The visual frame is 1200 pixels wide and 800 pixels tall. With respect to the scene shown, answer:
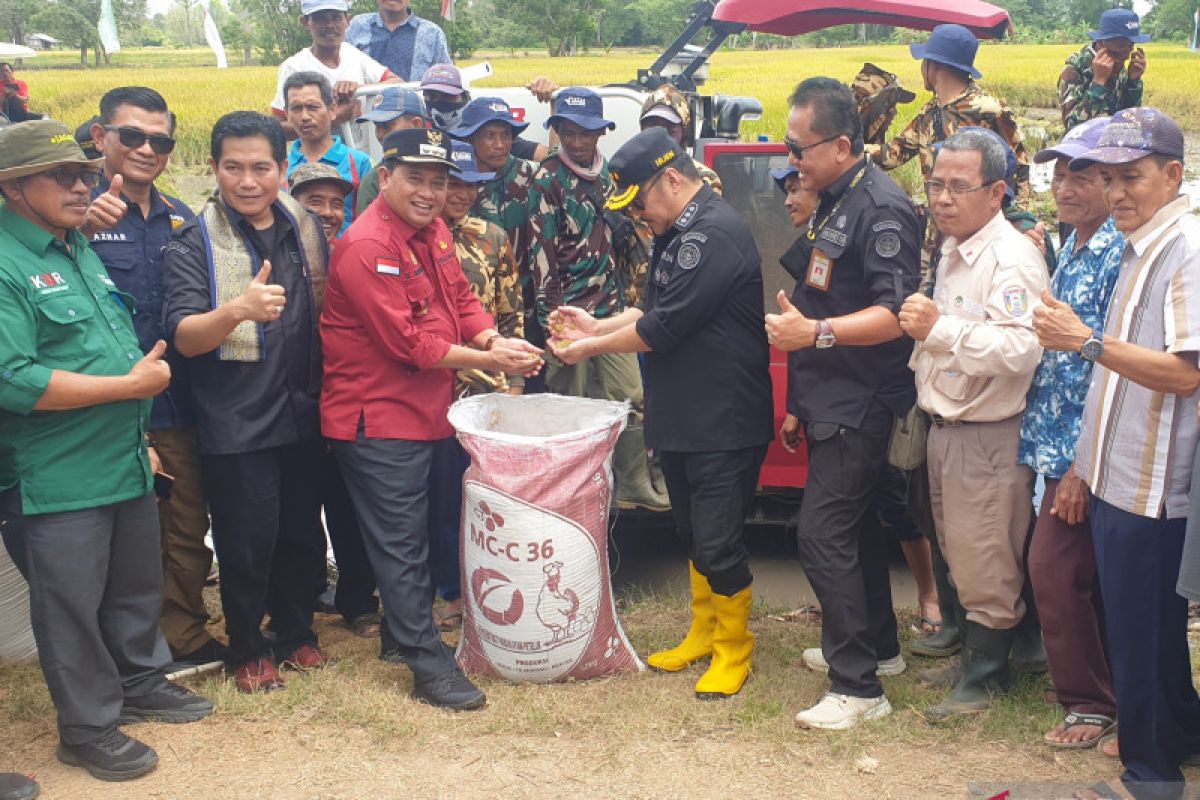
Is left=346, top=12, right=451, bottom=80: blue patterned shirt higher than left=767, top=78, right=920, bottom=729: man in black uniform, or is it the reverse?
left=346, top=12, right=451, bottom=80: blue patterned shirt

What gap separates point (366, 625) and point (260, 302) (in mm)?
1679

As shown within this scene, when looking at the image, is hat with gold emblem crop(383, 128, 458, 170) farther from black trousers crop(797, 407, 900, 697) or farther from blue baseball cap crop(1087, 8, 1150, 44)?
blue baseball cap crop(1087, 8, 1150, 44)


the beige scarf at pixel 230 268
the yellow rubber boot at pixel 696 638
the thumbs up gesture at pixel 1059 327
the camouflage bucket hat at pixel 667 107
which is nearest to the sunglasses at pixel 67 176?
the beige scarf at pixel 230 268

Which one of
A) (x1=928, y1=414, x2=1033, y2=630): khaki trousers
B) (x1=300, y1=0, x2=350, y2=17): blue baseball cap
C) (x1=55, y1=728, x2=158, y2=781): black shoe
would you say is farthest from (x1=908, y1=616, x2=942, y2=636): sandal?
(x1=300, y1=0, x2=350, y2=17): blue baseball cap

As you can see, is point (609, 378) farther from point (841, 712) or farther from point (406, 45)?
point (406, 45)

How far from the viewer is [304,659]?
4.34m

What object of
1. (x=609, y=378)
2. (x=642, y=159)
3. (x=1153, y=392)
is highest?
(x=642, y=159)

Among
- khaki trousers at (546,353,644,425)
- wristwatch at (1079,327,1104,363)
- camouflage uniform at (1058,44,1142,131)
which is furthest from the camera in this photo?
camouflage uniform at (1058,44,1142,131)

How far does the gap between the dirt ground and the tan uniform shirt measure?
1.07m

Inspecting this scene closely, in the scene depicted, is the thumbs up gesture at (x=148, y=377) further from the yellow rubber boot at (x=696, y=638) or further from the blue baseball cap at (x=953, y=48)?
the blue baseball cap at (x=953, y=48)

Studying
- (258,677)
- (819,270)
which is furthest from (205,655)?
(819,270)

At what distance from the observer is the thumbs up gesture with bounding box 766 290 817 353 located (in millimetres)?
3551

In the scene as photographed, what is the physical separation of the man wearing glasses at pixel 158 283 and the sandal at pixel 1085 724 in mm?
2970

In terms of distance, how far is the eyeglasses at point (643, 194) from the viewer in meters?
3.93
